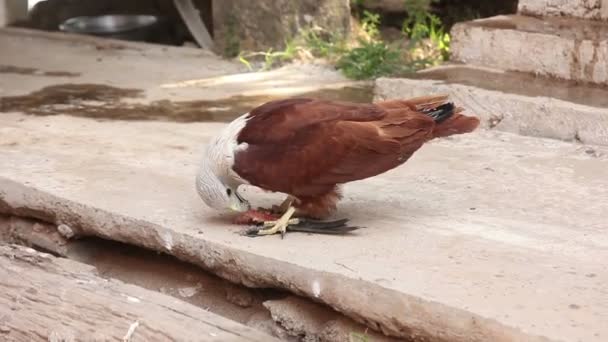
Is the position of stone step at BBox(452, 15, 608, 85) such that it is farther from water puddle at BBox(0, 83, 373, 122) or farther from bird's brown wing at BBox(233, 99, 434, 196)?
bird's brown wing at BBox(233, 99, 434, 196)

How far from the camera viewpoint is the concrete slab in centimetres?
298

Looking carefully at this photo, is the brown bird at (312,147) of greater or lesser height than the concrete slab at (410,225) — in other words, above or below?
above

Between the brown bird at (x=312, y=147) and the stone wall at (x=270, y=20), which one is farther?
the stone wall at (x=270, y=20)

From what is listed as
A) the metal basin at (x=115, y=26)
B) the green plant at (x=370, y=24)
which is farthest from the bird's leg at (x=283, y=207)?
the metal basin at (x=115, y=26)

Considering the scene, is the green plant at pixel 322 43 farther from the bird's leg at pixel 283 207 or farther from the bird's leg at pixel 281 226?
the bird's leg at pixel 281 226

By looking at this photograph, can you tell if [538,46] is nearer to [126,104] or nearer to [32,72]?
[126,104]

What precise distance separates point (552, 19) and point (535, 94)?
83 cm

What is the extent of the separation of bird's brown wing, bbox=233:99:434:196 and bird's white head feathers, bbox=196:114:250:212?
3 cm

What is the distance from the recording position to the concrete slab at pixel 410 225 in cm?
298

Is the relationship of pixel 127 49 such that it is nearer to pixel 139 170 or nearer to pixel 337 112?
pixel 139 170

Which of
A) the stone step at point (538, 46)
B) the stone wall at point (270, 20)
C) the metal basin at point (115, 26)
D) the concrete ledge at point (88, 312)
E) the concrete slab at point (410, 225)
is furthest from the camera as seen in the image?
the metal basin at point (115, 26)

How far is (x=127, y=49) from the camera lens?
311 inches

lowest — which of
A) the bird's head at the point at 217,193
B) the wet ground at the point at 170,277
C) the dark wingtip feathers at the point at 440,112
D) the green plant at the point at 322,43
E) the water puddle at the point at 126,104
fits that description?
the wet ground at the point at 170,277

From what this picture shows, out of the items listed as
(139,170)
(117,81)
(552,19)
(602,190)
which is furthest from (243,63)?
(602,190)
